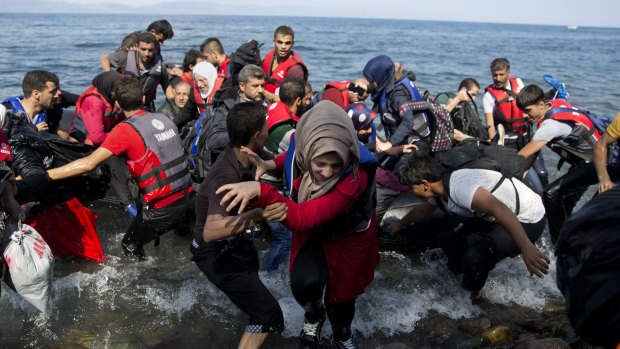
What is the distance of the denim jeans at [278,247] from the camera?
4.98 metres

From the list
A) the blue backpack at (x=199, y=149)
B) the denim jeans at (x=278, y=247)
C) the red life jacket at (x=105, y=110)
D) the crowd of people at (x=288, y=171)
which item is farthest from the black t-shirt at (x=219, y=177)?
the red life jacket at (x=105, y=110)

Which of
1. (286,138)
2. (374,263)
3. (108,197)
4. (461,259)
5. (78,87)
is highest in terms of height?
(286,138)

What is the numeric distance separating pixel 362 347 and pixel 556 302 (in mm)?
1946

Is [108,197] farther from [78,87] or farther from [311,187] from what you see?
[78,87]

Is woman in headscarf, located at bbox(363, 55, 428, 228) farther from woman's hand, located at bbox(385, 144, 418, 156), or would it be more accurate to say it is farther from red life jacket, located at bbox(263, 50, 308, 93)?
red life jacket, located at bbox(263, 50, 308, 93)

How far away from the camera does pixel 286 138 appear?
500cm

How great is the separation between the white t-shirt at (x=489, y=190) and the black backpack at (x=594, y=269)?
228 centimetres

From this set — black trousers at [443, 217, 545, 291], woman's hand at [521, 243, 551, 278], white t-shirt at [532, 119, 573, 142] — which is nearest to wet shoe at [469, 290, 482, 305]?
black trousers at [443, 217, 545, 291]

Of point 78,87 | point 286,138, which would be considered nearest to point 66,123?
point 286,138

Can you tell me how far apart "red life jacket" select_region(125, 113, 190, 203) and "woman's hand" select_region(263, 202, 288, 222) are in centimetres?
211

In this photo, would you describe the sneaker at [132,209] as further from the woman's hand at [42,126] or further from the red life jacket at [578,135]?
the red life jacket at [578,135]

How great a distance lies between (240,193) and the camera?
2.70m

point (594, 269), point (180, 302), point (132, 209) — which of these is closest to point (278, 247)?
point (180, 302)

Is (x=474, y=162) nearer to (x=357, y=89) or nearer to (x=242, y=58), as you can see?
(x=357, y=89)
